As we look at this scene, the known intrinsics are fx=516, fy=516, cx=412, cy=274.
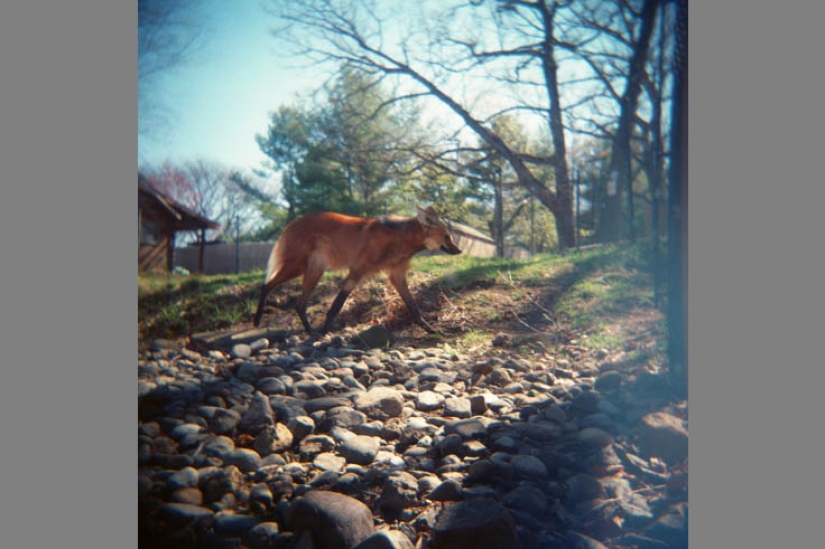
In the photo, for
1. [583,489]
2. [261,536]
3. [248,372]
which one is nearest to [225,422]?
[248,372]

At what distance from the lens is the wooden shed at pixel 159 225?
330 cm

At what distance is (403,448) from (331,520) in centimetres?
53

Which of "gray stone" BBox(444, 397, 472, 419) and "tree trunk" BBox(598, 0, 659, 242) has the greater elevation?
"tree trunk" BBox(598, 0, 659, 242)

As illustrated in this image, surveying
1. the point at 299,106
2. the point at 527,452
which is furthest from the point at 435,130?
the point at 527,452

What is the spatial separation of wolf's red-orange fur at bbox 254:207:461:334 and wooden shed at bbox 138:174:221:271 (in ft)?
1.82

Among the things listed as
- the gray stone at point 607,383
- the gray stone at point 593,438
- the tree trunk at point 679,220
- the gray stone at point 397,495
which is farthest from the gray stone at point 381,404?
the tree trunk at point 679,220

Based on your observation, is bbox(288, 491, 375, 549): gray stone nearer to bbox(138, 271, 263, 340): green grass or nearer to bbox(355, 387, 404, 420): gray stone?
bbox(355, 387, 404, 420): gray stone

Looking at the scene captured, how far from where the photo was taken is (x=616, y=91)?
3.13m

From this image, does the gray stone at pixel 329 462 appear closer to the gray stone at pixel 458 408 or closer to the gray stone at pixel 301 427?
the gray stone at pixel 301 427

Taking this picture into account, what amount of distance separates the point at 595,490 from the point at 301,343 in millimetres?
1892

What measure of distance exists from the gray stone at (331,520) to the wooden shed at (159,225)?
5.40 feet

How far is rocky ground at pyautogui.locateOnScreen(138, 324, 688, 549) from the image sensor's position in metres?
2.72

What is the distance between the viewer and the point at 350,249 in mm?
3180

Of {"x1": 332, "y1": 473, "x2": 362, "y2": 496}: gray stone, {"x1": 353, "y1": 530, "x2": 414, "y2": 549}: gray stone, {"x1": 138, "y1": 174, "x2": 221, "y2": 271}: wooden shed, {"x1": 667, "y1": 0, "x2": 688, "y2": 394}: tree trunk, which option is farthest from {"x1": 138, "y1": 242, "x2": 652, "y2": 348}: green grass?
{"x1": 353, "y1": 530, "x2": 414, "y2": 549}: gray stone
